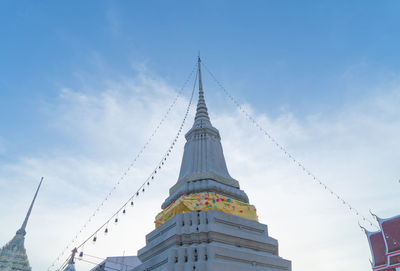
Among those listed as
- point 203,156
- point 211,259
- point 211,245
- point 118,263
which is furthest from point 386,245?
Result: point 118,263

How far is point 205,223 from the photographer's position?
1638cm

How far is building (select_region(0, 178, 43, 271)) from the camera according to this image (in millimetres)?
46438

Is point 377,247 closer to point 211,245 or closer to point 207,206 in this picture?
point 207,206

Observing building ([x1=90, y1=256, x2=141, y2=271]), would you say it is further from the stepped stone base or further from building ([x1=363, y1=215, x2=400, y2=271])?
building ([x1=363, y1=215, x2=400, y2=271])

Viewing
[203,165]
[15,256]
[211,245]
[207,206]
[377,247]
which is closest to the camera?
[211,245]

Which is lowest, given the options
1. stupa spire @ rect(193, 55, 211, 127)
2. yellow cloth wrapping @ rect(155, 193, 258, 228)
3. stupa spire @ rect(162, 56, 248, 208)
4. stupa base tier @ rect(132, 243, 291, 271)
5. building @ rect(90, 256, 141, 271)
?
stupa base tier @ rect(132, 243, 291, 271)

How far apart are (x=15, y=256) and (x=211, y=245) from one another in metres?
46.8

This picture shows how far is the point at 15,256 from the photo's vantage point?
158 feet

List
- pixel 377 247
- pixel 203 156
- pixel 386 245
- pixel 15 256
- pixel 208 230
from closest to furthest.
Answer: pixel 208 230 < pixel 386 245 < pixel 377 247 < pixel 203 156 < pixel 15 256

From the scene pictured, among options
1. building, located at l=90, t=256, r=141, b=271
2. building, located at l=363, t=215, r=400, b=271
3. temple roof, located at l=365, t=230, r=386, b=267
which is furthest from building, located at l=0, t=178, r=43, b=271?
building, located at l=363, t=215, r=400, b=271

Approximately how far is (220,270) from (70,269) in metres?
10.3

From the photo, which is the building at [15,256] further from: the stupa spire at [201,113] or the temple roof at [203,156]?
the stupa spire at [201,113]

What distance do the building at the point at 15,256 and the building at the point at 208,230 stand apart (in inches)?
1551

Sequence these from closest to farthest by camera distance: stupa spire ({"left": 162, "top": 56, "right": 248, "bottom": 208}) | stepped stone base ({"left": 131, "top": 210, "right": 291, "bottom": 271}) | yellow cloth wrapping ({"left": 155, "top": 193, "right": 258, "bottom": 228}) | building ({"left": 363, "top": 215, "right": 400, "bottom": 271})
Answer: stepped stone base ({"left": 131, "top": 210, "right": 291, "bottom": 271}), yellow cloth wrapping ({"left": 155, "top": 193, "right": 258, "bottom": 228}), stupa spire ({"left": 162, "top": 56, "right": 248, "bottom": 208}), building ({"left": 363, "top": 215, "right": 400, "bottom": 271})
